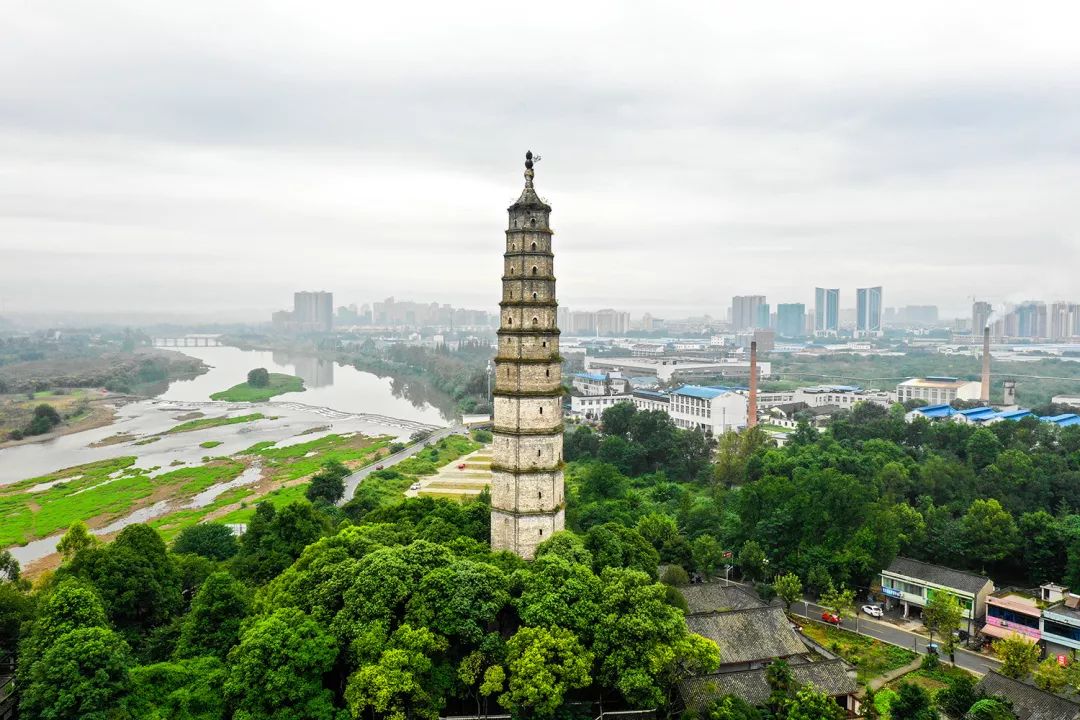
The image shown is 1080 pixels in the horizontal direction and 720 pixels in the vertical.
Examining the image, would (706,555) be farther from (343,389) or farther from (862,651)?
(343,389)

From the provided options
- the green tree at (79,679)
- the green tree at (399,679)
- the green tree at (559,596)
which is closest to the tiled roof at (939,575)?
the green tree at (559,596)

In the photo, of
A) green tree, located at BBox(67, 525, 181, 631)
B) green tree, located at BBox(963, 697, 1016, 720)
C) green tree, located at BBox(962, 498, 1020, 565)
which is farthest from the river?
green tree, located at BBox(962, 498, 1020, 565)

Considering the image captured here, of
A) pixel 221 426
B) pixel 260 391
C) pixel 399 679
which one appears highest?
pixel 399 679

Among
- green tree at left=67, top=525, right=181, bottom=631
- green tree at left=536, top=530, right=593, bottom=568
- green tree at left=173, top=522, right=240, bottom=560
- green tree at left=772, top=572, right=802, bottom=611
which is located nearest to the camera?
green tree at left=536, top=530, right=593, bottom=568

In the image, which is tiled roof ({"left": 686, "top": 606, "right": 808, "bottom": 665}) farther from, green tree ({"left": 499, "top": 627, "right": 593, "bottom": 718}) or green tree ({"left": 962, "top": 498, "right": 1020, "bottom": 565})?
green tree ({"left": 962, "top": 498, "right": 1020, "bottom": 565})

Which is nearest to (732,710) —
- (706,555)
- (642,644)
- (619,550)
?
(642,644)

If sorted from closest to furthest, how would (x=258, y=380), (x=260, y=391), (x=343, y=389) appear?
(x=260, y=391)
(x=258, y=380)
(x=343, y=389)

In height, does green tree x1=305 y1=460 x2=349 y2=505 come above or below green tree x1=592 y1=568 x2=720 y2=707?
below
